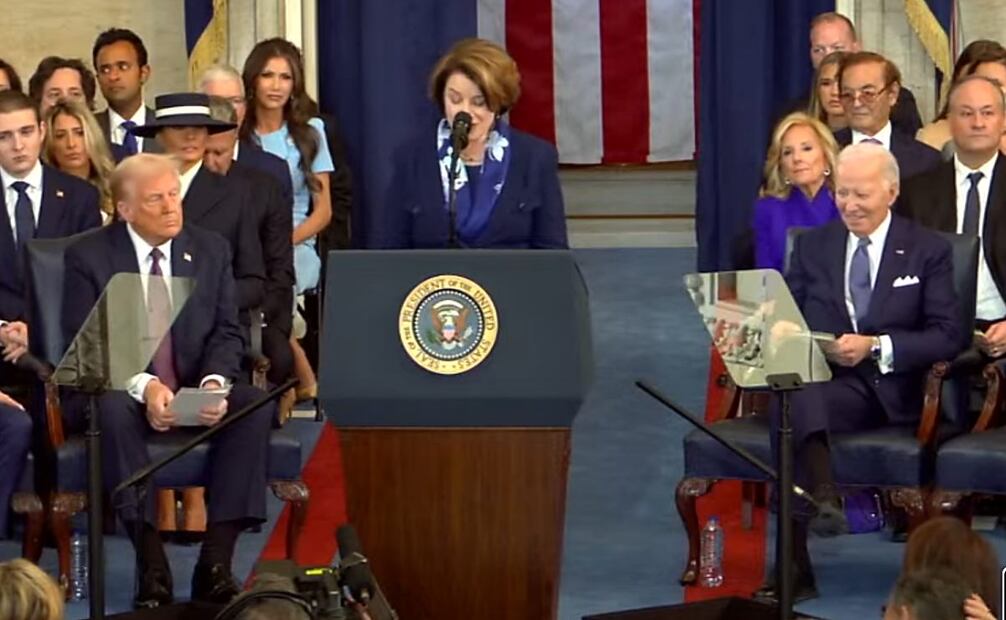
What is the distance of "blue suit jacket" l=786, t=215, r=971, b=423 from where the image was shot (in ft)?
21.3

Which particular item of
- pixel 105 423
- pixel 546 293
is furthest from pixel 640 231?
pixel 546 293

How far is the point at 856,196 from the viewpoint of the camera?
21.7 ft

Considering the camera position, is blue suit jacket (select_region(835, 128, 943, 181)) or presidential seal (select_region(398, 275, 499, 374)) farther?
blue suit jacket (select_region(835, 128, 943, 181))

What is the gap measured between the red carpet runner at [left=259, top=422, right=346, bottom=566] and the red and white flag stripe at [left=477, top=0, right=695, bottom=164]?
4.05 meters

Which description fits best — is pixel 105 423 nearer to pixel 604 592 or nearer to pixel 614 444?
pixel 604 592

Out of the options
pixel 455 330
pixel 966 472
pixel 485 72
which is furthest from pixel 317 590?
pixel 966 472

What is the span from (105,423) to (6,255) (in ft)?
3.70

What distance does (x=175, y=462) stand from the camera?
21.2 ft

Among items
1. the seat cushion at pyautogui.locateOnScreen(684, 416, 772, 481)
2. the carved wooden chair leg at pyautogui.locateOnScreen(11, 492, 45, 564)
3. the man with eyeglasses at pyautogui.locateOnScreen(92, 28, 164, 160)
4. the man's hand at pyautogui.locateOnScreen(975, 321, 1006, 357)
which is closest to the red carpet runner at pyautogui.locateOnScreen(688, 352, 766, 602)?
the seat cushion at pyautogui.locateOnScreen(684, 416, 772, 481)

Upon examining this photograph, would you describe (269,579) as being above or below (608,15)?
below

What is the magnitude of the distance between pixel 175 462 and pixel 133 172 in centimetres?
88

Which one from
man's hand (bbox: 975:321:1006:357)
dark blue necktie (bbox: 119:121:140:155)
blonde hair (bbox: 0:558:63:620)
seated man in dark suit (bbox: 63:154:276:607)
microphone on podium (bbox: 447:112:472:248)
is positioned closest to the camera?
blonde hair (bbox: 0:558:63:620)

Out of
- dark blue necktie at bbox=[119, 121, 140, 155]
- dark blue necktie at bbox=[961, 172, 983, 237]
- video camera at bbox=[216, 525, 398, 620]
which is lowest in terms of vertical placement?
video camera at bbox=[216, 525, 398, 620]

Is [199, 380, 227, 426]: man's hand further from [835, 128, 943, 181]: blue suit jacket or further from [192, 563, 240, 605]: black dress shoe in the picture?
[835, 128, 943, 181]: blue suit jacket
